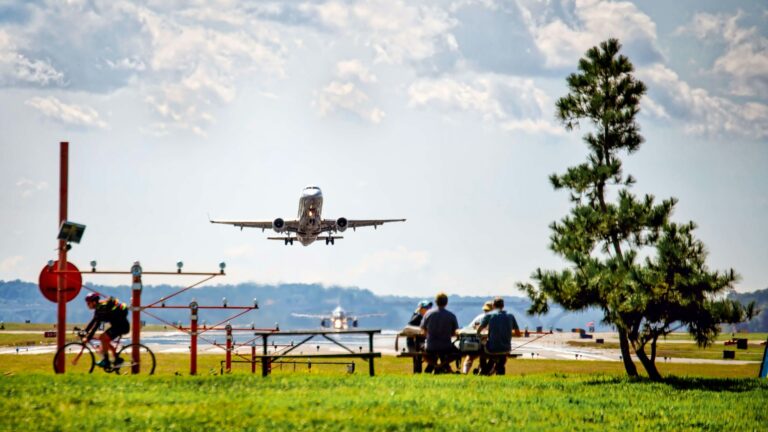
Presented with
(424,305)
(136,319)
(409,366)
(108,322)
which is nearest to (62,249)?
(136,319)

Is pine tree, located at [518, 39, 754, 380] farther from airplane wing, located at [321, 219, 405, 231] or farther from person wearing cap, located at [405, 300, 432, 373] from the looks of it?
airplane wing, located at [321, 219, 405, 231]

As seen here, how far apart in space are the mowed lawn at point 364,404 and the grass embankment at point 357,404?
2 cm

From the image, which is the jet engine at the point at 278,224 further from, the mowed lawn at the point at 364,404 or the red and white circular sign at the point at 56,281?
the mowed lawn at the point at 364,404

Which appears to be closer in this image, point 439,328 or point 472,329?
point 439,328

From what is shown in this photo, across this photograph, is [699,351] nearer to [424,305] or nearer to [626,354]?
[626,354]

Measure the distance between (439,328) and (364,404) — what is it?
6416 mm

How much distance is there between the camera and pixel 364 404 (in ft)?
50.2

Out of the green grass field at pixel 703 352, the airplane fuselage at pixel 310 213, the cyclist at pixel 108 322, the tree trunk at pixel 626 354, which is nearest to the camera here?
the cyclist at pixel 108 322

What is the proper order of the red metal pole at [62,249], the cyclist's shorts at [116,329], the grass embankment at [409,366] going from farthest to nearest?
the grass embankment at [409,366] < the red metal pole at [62,249] < the cyclist's shorts at [116,329]

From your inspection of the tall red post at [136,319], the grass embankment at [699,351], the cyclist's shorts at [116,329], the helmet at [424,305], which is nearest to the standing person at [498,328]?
the helmet at [424,305]

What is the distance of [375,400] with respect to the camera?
1580 centimetres

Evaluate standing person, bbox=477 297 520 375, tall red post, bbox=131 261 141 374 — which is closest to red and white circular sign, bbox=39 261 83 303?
tall red post, bbox=131 261 141 374

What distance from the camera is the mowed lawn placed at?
44.9ft

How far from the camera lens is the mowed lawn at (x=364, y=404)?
1369 centimetres
